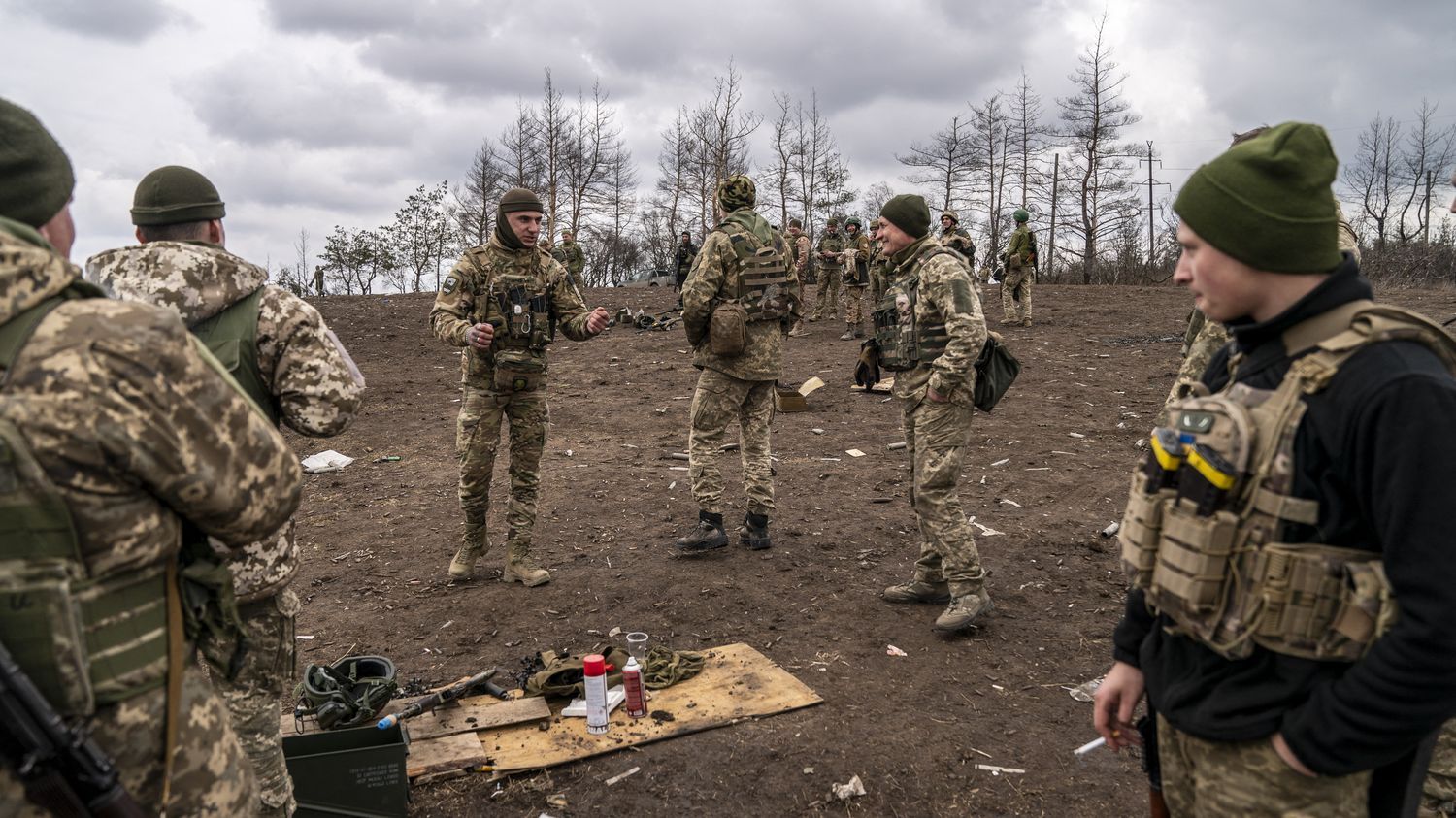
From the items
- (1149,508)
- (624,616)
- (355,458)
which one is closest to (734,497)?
(624,616)

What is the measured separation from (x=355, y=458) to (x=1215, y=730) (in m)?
9.79

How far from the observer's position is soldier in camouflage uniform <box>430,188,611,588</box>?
5840mm

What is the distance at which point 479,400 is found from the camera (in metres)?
5.92

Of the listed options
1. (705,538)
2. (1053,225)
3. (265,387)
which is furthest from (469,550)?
(1053,225)

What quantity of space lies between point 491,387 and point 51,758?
14.5 feet

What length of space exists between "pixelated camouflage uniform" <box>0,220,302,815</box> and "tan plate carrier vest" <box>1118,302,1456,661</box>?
188 cm

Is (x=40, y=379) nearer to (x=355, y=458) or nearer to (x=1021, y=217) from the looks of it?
(x=355, y=458)

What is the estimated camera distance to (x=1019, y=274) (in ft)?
55.8

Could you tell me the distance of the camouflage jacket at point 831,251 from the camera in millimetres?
17859

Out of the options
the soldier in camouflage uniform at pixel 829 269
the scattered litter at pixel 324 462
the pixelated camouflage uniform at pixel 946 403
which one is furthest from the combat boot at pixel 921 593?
the soldier in camouflage uniform at pixel 829 269

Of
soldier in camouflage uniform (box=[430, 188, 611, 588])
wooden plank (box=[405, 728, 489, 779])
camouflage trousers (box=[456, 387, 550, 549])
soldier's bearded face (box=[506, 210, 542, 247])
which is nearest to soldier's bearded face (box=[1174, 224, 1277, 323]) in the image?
wooden plank (box=[405, 728, 489, 779])

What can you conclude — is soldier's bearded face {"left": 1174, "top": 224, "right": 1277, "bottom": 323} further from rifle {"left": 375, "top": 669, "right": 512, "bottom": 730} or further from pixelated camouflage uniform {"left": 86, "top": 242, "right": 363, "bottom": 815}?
rifle {"left": 375, "top": 669, "right": 512, "bottom": 730}

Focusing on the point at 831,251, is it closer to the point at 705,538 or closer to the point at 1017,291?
the point at 1017,291

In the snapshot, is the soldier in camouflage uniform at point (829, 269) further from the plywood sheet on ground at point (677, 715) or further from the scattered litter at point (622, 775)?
the scattered litter at point (622, 775)
